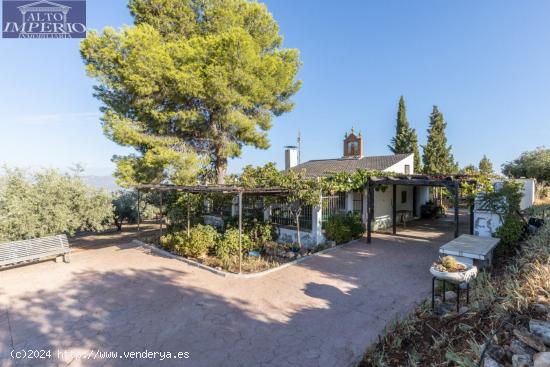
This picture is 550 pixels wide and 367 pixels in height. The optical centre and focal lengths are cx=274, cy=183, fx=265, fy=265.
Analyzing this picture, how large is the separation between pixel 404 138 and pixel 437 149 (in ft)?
12.3

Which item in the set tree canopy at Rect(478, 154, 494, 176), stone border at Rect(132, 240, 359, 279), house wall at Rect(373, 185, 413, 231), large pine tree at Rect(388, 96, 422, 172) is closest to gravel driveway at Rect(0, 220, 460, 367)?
stone border at Rect(132, 240, 359, 279)

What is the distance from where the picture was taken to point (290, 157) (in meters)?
20.6

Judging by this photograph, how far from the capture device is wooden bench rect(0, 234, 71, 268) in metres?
7.89

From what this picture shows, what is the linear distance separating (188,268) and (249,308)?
3462mm

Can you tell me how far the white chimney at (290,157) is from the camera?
20594mm

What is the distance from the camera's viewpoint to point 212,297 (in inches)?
238

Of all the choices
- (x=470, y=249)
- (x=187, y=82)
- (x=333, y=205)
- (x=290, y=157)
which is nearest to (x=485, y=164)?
(x=290, y=157)

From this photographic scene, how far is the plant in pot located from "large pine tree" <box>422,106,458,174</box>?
80.1 feet

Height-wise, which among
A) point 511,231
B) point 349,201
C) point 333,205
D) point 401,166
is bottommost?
point 511,231

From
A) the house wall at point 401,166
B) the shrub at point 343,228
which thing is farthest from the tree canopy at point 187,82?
the house wall at point 401,166

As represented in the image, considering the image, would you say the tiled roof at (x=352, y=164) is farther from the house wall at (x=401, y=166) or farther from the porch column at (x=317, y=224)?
the porch column at (x=317, y=224)

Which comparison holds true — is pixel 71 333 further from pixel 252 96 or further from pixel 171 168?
pixel 252 96

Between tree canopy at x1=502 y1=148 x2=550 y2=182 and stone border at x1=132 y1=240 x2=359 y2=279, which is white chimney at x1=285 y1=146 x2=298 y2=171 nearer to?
stone border at x1=132 y1=240 x2=359 y2=279

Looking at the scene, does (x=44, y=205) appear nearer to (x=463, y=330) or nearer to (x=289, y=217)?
(x=289, y=217)
